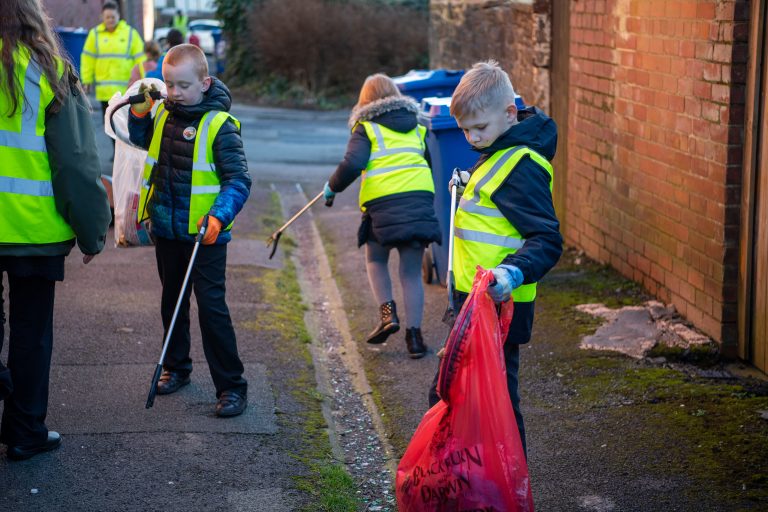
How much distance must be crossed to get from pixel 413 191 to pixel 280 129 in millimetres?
13918

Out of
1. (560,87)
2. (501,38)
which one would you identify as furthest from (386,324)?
(501,38)

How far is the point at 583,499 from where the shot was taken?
13.8 feet

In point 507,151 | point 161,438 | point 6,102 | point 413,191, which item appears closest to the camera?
point 507,151

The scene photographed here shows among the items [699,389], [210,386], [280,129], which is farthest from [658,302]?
[280,129]

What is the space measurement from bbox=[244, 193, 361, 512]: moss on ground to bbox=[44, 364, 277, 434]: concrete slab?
17 cm

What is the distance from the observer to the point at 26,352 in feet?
14.1

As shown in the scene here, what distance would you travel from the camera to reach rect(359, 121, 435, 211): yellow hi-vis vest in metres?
6.17

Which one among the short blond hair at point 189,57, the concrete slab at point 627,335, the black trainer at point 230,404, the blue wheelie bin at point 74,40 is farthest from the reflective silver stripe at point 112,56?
the black trainer at point 230,404

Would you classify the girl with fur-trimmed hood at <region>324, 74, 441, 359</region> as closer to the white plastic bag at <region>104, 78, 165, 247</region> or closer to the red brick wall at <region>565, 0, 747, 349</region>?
the white plastic bag at <region>104, 78, 165, 247</region>

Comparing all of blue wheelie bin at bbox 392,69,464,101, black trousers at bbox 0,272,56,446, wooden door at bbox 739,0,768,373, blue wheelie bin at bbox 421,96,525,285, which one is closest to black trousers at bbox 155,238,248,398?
black trousers at bbox 0,272,56,446

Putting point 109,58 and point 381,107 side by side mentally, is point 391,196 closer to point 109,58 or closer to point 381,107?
point 381,107

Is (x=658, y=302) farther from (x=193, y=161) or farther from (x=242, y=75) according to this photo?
(x=242, y=75)

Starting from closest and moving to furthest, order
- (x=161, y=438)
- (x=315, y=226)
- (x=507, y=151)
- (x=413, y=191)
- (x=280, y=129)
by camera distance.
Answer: (x=507, y=151) < (x=161, y=438) < (x=413, y=191) < (x=315, y=226) < (x=280, y=129)

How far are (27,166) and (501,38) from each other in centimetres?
794
